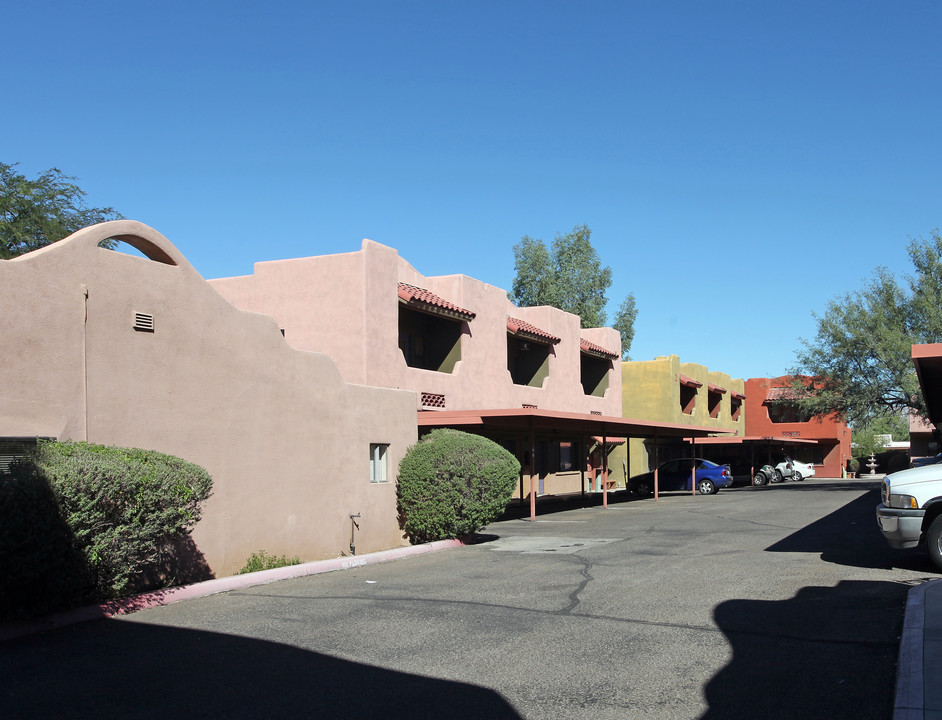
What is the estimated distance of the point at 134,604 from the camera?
10461 millimetres

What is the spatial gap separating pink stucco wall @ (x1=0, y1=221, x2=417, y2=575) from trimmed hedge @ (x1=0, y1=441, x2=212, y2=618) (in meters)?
1.03

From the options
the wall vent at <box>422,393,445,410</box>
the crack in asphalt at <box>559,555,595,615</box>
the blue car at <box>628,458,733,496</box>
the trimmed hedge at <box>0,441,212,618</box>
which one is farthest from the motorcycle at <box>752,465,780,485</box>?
the trimmed hedge at <box>0,441,212,618</box>

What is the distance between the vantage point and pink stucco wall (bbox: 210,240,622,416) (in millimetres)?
21547

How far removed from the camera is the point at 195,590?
450 inches

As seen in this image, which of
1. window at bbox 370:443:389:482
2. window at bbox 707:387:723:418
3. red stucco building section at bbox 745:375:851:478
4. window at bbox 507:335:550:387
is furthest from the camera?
red stucco building section at bbox 745:375:851:478

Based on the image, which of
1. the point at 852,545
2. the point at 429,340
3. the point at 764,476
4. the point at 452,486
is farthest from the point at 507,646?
the point at 764,476

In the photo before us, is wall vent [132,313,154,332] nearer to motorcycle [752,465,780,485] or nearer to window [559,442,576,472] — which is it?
window [559,442,576,472]

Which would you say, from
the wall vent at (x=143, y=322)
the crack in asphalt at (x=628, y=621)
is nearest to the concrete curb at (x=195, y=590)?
the crack in asphalt at (x=628, y=621)

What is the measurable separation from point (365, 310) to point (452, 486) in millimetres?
5999

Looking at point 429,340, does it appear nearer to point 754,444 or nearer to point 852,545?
point 852,545

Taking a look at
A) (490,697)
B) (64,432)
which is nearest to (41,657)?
(64,432)

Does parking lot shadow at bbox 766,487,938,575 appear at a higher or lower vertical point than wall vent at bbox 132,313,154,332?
lower

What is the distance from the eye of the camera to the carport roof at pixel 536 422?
21234 millimetres

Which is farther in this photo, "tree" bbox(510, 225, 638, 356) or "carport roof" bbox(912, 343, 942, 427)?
"tree" bbox(510, 225, 638, 356)
